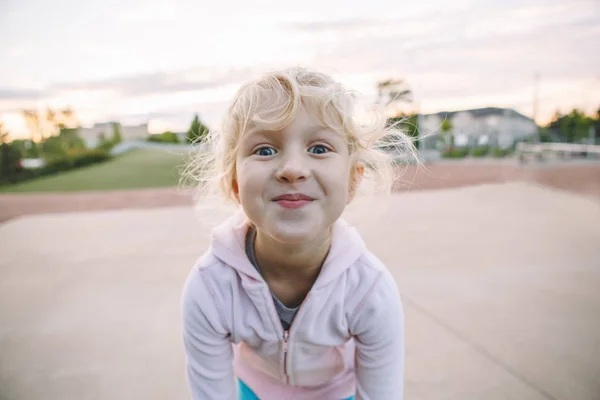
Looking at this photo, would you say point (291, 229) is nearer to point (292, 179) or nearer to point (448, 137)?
point (292, 179)

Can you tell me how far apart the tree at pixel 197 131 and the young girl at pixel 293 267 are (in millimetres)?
195

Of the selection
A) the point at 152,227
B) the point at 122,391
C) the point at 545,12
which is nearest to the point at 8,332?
the point at 122,391

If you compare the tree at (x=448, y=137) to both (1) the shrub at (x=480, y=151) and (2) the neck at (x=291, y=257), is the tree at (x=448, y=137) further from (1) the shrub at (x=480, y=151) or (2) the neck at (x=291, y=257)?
(2) the neck at (x=291, y=257)

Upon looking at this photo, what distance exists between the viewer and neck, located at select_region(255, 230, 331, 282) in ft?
3.67

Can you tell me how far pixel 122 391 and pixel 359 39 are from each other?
2910 mm

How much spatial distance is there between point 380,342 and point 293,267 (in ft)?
0.92

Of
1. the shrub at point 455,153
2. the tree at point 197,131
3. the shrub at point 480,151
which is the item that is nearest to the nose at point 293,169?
the tree at point 197,131

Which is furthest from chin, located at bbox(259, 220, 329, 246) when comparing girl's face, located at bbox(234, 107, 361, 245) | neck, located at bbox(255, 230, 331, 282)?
neck, located at bbox(255, 230, 331, 282)

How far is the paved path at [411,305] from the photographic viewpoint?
1721 mm

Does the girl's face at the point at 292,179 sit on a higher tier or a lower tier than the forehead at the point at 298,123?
lower

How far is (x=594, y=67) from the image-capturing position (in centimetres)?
461

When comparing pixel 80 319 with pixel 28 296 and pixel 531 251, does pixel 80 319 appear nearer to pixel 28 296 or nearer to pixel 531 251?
pixel 28 296

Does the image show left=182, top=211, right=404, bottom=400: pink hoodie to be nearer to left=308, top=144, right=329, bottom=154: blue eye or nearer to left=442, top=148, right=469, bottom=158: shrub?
left=308, top=144, right=329, bottom=154: blue eye

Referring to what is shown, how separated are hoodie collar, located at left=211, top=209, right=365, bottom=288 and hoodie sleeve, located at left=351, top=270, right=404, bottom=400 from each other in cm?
9
